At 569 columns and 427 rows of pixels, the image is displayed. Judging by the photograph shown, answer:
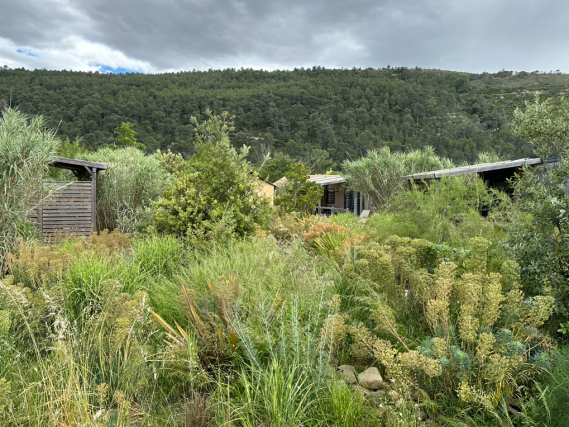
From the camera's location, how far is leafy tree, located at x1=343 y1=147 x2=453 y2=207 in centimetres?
1975

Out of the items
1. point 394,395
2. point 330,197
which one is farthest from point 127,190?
point 330,197

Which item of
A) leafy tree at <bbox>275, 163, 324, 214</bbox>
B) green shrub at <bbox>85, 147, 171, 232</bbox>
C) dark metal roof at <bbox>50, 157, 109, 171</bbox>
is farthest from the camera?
leafy tree at <bbox>275, 163, 324, 214</bbox>

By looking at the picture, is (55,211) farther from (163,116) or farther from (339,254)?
(163,116)

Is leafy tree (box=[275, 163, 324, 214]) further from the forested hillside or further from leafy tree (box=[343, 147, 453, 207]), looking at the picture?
the forested hillside

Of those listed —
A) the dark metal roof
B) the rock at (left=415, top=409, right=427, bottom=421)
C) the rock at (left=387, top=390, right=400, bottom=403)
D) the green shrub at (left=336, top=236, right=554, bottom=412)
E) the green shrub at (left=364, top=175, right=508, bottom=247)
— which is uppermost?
the dark metal roof

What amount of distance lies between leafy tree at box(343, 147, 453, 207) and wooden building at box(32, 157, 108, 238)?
43.7ft

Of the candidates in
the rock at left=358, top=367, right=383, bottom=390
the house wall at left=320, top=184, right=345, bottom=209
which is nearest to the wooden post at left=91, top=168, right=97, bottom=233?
the rock at left=358, top=367, right=383, bottom=390

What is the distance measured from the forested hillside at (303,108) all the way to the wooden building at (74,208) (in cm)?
3080

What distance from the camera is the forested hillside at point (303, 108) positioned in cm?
4253

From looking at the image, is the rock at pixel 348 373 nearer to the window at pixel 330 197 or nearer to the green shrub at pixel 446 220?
the green shrub at pixel 446 220

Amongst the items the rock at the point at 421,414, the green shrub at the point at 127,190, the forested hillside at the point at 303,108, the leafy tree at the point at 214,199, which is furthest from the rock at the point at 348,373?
the forested hillside at the point at 303,108

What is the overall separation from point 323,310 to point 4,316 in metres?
2.42

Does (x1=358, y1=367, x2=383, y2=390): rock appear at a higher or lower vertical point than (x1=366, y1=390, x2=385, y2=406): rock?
higher

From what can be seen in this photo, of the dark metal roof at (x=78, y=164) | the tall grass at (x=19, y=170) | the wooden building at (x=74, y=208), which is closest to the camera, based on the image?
the tall grass at (x=19, y=170)
